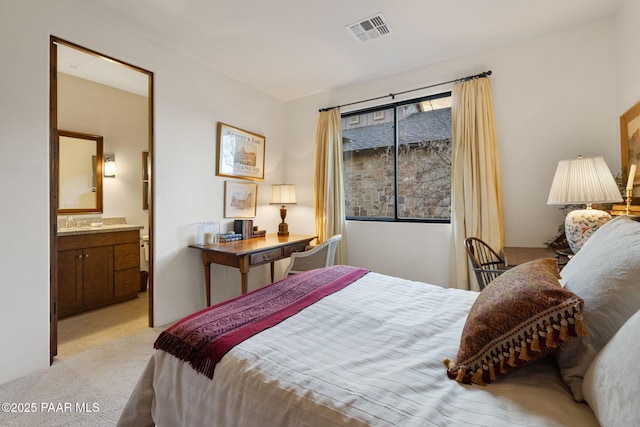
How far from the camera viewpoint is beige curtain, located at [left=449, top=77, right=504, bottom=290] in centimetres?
274

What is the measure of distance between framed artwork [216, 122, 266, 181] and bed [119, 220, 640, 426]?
2.34 meters

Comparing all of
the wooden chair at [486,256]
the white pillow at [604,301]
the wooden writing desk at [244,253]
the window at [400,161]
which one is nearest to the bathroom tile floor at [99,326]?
the wooden writing desk at [244,253]

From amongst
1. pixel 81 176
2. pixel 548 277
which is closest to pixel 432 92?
pixel 548 277

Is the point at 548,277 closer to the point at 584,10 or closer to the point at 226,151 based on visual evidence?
the point at 584,10

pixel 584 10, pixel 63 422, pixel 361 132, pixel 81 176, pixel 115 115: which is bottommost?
pixel 63 422

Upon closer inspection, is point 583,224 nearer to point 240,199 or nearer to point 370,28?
point 370,28

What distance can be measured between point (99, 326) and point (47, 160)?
5.64ft

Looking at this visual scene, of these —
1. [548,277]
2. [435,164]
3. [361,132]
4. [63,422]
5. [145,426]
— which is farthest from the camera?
[361,132]

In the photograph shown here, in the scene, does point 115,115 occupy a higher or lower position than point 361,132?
higher

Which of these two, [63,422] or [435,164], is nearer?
[63,422]

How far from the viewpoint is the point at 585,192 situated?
1919mm

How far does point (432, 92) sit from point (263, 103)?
220 cm

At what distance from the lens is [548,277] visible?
0.90 m

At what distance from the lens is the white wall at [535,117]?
94.8 inches
